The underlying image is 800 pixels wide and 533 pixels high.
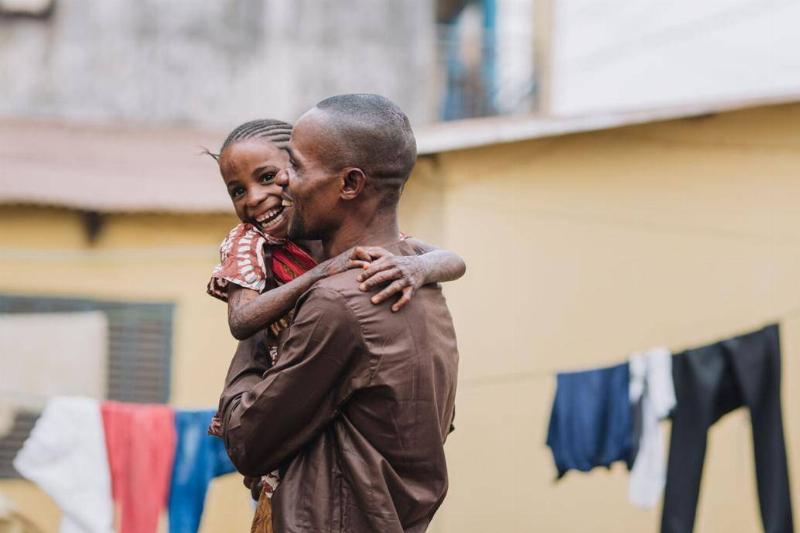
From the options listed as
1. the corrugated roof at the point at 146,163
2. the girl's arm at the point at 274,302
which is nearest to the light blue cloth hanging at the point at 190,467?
the corrugated roof at the point at 146,163

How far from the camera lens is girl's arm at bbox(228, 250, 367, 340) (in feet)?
7.44

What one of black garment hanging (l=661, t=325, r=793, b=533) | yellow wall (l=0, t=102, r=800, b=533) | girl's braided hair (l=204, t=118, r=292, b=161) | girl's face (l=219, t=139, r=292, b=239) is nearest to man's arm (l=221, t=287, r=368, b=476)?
girl's face (l=219, t=139, r=292, b=239)

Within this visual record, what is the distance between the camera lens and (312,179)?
226cm

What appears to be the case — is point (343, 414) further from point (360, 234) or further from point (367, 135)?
point (367, 135)

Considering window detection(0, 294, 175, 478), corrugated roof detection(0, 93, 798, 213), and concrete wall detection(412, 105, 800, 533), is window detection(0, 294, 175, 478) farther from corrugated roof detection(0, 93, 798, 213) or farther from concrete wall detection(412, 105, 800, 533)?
concrete wall detection(412, 105, 800, 533)

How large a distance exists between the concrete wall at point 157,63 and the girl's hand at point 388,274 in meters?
5.64

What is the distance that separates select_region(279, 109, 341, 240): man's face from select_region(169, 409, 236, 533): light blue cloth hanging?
8.85 ft

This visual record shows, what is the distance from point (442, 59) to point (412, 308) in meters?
7.12

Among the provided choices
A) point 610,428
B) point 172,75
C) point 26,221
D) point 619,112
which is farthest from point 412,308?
point 172,75

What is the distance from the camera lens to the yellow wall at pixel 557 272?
21.5 feet

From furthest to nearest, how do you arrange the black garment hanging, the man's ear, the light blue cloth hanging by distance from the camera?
the black garment hanging, the light blue cloth hanging, the man's ear

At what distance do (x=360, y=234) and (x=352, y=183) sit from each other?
0.38 feet

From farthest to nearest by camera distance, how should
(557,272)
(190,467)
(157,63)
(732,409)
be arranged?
(157,63)
(557,272)
(732,409)
(190,467)

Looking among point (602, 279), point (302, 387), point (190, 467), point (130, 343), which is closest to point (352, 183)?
point (302, 387)
